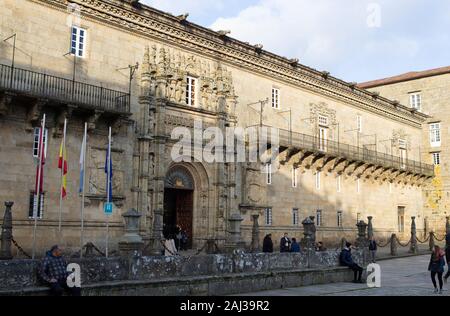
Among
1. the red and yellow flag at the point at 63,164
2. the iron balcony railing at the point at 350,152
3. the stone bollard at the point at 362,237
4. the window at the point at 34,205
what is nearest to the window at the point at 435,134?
the iron balcony railing at the point at 350,152

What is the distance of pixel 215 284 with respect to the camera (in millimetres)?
12445

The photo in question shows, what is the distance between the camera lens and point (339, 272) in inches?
627

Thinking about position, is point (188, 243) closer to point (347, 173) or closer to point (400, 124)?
point (347, 173)

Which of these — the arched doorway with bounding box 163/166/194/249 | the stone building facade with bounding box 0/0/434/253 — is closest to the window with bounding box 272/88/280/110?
the stone building facade with bounding box 0/0/434/253

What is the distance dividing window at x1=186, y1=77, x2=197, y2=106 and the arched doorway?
10.5 feet

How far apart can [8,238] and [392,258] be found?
19095 mm

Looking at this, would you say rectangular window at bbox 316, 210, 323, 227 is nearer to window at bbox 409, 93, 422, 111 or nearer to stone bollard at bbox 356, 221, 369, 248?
stone bollard at bbox 356, 221, 369, 248

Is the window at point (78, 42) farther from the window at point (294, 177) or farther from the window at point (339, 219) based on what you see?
the window at point (339, 219)

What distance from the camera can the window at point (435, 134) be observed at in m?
42.9

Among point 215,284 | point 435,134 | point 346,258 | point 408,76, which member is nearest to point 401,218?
point 435,134

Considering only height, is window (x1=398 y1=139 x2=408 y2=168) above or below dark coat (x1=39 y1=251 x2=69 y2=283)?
above

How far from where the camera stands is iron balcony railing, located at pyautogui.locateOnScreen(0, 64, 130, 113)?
1745 cm

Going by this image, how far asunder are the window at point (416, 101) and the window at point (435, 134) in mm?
2055

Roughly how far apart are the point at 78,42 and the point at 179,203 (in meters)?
8.80
